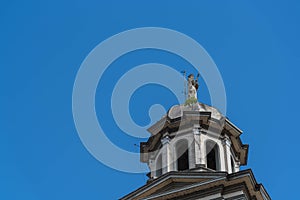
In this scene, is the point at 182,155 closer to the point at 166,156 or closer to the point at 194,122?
the point at 166,156

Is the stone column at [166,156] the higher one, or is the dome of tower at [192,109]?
the dome of tower at [192,109]

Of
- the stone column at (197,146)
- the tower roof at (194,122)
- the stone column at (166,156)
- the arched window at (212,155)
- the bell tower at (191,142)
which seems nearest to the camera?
the stone column at (197,146)

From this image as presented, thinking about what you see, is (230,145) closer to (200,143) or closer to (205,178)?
(200,143)

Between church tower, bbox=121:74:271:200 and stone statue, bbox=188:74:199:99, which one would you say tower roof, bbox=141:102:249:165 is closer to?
church tower, bbox=121:74:271:200

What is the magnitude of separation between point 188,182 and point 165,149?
3.67 metres

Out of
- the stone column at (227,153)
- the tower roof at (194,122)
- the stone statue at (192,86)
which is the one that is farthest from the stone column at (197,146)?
the stone statue at (192,86)

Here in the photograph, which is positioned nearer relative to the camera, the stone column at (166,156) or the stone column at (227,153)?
the stone column at (166,156)

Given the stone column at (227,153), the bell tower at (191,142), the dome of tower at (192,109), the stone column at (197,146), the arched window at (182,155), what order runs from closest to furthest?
the stone column at (197,146) → the stone column at (227,153) → the bell tower at (191,142) → the arched window at (182,155) → the dome of tower at (192,109)

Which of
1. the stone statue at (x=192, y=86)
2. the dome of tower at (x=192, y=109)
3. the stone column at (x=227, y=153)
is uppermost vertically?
the stone statue at (x=192, y=86)

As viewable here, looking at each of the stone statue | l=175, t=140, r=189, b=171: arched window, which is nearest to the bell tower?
l=175, t=140, r=189, b=171: arched window

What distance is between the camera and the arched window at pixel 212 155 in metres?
35.8

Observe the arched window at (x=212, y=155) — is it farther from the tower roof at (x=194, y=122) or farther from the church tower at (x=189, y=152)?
the tower roof at (x=194, y=122)

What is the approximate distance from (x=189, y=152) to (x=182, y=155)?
1.01 metres

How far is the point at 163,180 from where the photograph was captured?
108 feet
